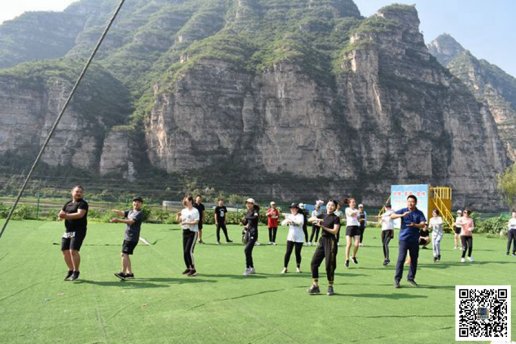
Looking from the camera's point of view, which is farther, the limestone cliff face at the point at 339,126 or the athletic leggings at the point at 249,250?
the limestone cliff face at the point at 339,126

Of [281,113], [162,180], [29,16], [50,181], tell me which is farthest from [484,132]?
[29,16]

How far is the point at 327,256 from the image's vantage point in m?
7.59

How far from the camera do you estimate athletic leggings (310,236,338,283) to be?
7.51 m

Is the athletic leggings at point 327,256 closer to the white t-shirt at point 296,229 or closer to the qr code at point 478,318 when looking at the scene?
the white t-shirt at point 296,229

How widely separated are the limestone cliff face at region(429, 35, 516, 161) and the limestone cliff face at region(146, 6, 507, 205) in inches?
807

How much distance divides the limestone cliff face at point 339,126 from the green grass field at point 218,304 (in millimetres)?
88911

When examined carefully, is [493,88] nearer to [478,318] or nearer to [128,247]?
[128,247]

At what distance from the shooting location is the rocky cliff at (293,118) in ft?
322

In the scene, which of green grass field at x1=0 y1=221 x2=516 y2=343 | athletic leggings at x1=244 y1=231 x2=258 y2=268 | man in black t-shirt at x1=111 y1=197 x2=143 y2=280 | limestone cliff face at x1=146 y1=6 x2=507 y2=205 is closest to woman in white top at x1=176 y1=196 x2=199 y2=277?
green grass field at x1=0 y1=221 x2=516 y2=343

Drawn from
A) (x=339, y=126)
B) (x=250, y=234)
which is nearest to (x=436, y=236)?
(x=250, y=234)

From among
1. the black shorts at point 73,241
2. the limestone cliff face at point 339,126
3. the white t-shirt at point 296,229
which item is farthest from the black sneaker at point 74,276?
the limestone cliff face at point 339,126

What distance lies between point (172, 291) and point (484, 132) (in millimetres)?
128128

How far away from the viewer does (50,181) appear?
84.6 metres

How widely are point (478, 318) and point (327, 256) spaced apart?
2791 millimetres
